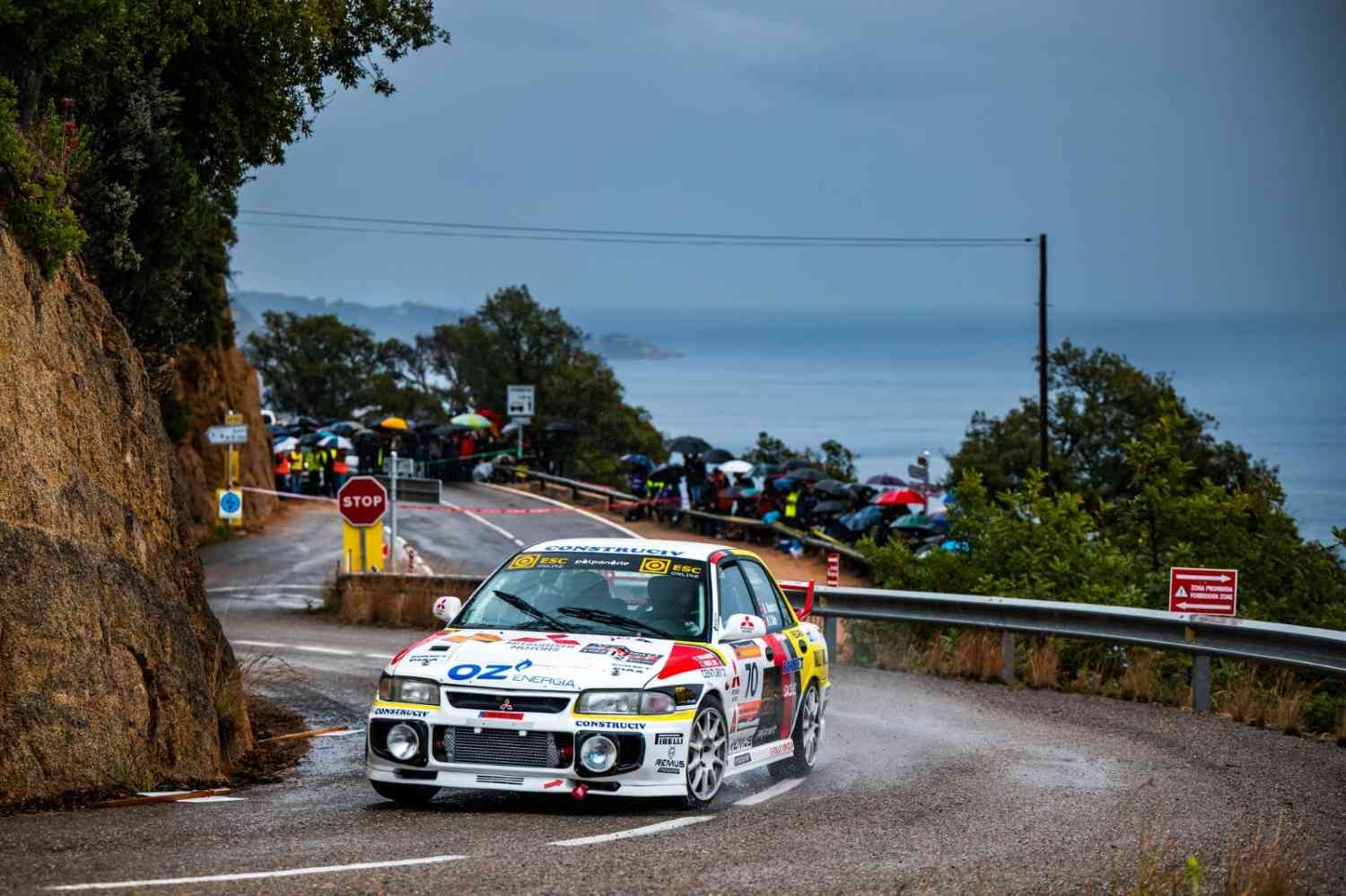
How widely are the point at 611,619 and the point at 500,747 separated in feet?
4.56

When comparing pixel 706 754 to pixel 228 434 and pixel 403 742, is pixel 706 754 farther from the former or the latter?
pixel 228 434

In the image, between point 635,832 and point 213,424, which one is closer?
point 635,832

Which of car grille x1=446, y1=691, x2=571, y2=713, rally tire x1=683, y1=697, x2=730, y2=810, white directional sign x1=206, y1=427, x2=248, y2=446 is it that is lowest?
rally tire x1=683, y1=697, x2=730, y2=810

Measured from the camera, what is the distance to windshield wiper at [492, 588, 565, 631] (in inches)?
419

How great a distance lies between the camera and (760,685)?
36.4ft

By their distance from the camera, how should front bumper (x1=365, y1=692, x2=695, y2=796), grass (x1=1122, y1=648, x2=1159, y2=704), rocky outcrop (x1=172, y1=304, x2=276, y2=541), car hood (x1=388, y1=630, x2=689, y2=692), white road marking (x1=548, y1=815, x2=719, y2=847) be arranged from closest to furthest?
white road marking (x1=548, y1=815, x2=719, y2=847)
front bumper (x1=365, y1=692, x2=695, y2=796)
car hood (x1=388, y1=630, x2=689, y2=692)
grass (x1=1122, y1=648, x2=1159, y2=704)
rocky outcrop (x1=172, y1=304, x2=276, y2=541)

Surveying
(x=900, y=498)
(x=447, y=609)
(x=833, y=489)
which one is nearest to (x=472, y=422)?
(x=833, y=489)

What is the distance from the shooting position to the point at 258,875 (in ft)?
25.0

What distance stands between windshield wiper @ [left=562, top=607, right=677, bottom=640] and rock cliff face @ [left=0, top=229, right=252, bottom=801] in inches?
106

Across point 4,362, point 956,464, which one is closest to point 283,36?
point 4,362

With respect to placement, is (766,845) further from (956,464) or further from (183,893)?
(956,464)

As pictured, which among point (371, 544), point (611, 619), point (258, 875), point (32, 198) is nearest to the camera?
point (258, 875)

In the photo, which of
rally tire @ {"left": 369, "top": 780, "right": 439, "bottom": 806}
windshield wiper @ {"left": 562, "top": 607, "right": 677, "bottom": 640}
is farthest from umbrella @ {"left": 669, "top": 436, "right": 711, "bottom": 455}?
rally tire @ {"left": 369, "top": 780, "right": 439, "bottom": 806}

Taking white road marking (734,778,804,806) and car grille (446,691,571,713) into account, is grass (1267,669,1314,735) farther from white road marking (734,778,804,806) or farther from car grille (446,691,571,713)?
car grille (446,691,571,713)
